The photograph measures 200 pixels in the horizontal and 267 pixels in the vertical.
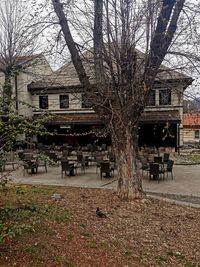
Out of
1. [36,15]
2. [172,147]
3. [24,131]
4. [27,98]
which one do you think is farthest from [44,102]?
[24,131]

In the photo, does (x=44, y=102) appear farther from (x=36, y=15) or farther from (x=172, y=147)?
(x=36, y=15)

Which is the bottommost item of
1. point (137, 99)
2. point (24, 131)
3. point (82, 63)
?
point (24, 131)

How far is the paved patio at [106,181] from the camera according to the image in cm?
1279

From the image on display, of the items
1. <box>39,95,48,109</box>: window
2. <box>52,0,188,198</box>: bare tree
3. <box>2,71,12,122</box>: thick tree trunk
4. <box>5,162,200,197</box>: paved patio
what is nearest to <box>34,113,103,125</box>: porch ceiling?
<box>39,95,48,109</box>: window

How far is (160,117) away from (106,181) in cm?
1320

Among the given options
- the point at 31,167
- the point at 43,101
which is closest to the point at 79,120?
the point at 43,101

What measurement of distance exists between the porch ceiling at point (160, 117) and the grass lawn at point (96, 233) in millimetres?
16285

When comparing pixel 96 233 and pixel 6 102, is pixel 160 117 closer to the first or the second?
pixel 96 233

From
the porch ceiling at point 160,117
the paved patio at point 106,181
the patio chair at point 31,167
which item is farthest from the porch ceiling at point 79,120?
the patio chair at point 31,167

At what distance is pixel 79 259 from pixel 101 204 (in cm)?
396

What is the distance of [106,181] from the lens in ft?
47.0

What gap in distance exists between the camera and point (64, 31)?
402 inches

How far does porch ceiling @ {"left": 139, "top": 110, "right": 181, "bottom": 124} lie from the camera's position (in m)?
25.3

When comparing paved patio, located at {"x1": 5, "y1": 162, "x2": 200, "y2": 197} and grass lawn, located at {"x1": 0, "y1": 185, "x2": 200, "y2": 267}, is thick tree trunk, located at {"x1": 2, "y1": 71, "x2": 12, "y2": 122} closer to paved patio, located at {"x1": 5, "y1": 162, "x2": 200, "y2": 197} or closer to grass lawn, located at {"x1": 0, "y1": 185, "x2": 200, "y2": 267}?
grass lawn, located at {"x1": 0, "y1": 185, "x2": 200, "y2": 267}
